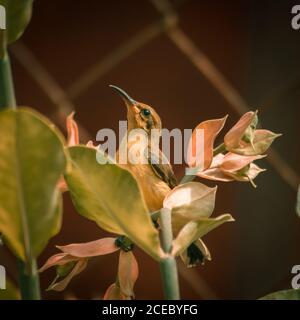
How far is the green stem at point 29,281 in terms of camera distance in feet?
0.76

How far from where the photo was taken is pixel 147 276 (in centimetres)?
60

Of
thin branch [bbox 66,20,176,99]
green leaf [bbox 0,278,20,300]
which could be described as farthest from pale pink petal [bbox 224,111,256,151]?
thin branch [bbox 66,20,176,99]

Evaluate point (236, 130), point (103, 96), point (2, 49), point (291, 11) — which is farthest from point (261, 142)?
point (103, 96)

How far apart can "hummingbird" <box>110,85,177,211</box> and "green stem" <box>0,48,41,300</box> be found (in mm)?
64

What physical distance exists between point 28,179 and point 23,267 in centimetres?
4

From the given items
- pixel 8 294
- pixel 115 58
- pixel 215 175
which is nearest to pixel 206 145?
pixel 215 175

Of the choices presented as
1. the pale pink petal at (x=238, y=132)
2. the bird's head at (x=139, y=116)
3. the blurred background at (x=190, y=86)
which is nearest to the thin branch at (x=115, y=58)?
the blurred background at (x=190, y=86)

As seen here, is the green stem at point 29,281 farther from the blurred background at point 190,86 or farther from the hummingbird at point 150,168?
the blurred background at point 190,86

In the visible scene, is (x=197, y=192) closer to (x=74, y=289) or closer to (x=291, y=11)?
(x=291, y=11)

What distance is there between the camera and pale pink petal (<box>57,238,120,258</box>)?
0.27 meters

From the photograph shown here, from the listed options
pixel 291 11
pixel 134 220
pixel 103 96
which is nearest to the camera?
pixel 134 220

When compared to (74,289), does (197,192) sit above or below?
below
